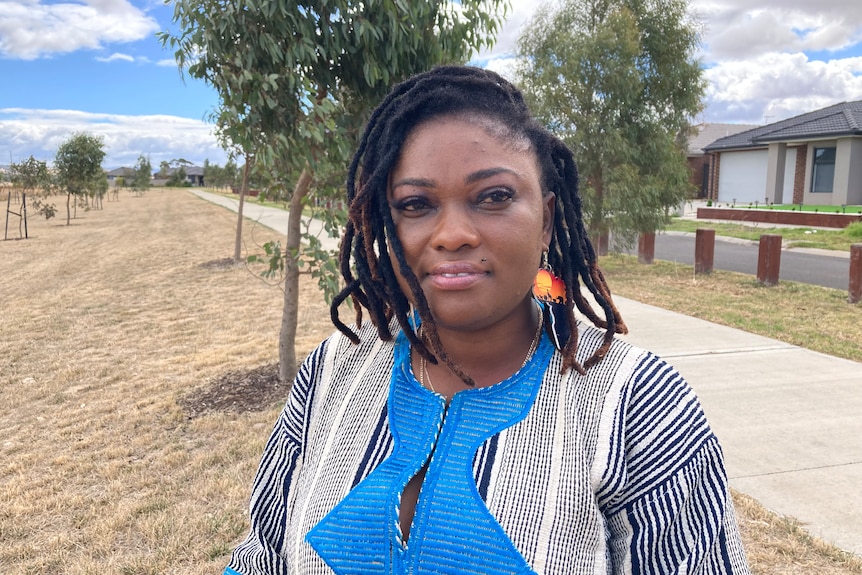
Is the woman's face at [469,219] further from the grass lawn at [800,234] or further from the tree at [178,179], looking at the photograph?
the tree at [178,179]

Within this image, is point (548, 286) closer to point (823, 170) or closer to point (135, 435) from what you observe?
point (135, 435)

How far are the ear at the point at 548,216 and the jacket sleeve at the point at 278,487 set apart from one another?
535mm

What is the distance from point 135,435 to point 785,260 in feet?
39.2

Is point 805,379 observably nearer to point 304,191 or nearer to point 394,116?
point 304,191

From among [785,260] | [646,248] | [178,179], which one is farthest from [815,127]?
[178,179]

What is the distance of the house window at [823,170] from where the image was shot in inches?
1089

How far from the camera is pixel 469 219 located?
48.0 inches

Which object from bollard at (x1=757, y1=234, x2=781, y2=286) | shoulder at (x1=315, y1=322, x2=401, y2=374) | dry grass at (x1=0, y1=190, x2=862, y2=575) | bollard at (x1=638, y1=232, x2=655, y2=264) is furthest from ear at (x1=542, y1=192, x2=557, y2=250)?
bollard at (x1=638, y1=232, x2=655, y2=264)

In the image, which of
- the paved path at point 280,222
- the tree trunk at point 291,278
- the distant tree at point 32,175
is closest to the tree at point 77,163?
the distant tree at point 32,175

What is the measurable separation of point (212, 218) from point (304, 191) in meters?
26.9

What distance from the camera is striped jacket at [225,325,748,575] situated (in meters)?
1.10

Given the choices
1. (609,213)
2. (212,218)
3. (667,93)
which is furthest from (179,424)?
(212,218)

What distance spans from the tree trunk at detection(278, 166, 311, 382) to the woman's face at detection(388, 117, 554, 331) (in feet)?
11.4

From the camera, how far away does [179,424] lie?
15.2 ft
